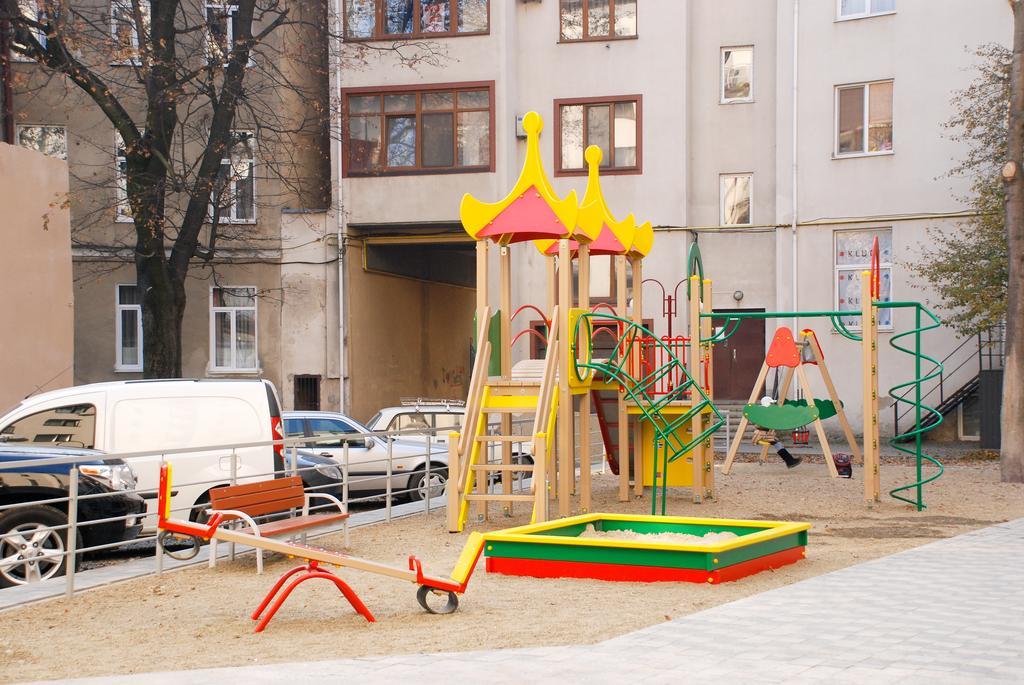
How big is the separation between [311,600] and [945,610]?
181 inches

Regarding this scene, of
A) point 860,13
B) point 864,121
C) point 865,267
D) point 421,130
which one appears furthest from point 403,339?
point 860,13

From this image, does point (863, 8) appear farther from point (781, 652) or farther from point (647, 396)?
point (781, 652)

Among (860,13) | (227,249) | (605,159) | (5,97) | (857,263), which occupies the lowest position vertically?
(857,263)

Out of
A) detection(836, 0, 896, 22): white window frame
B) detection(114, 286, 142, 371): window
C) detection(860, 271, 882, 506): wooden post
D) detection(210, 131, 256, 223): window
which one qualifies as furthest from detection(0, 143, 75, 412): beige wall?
detection(836, 0, 896, 22): white window frame

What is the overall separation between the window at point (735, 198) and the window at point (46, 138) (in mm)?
16313

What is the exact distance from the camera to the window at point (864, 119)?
30.0 m

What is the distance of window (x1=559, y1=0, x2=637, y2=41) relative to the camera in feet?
104

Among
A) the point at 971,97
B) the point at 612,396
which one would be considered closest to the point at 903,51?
the point at 971,97

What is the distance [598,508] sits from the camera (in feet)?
55.6

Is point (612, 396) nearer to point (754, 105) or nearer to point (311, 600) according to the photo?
point (311, 600)

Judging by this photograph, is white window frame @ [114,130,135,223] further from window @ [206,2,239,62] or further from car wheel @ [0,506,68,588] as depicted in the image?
car wheel @ [0,506,68,588]

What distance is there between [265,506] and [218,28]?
1929 cm

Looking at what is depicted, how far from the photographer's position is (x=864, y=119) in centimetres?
3022

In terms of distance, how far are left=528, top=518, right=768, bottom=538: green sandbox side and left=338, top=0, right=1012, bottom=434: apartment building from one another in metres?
17.5
